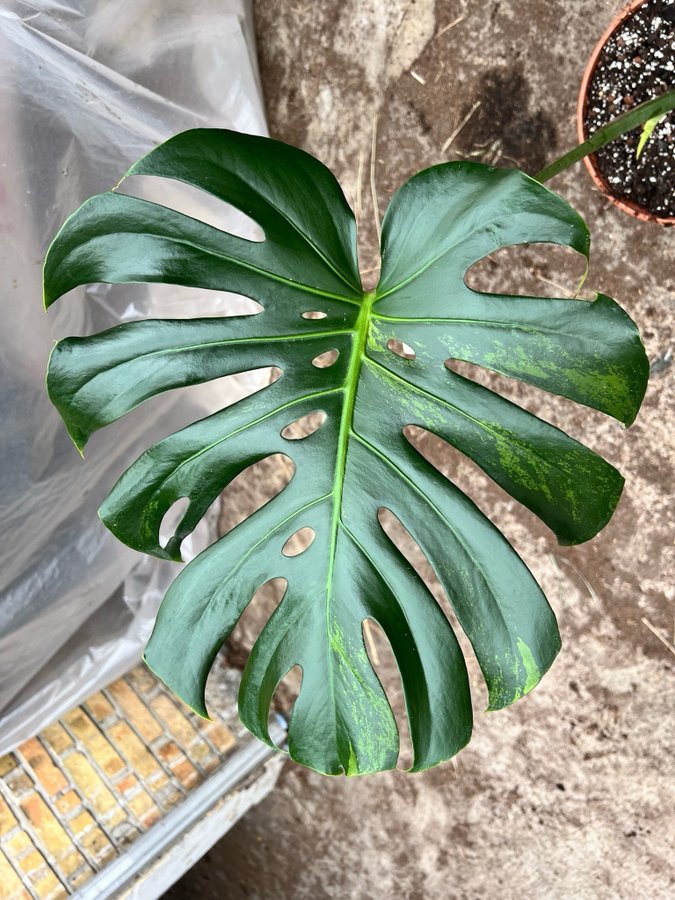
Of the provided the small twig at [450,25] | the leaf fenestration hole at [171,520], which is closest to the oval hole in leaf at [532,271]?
the small twig at [450,25]

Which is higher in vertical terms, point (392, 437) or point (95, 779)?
point (392, 437)

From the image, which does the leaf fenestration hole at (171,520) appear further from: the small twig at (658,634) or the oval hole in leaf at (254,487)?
the small twig at (658,634)

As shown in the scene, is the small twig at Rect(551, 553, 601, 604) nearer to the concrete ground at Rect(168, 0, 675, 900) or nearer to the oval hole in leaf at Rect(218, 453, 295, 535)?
the concrete ground at Rect(168, 0, 675, 900)

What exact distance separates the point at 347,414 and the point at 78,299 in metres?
0.68

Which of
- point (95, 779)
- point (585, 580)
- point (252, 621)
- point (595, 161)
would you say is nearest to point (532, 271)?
point (595, 161)

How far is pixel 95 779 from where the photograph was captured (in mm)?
1618

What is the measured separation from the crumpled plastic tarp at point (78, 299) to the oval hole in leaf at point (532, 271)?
48 cm

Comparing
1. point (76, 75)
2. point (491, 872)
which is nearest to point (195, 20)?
point (76, 75)

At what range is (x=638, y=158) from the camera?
3.74 feet

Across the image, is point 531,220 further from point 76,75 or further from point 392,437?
point 76,75

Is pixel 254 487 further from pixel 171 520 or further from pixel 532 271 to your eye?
pixel 532 271

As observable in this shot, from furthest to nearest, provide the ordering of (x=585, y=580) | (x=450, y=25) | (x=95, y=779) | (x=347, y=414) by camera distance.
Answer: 1. (x=95, y=779)
2. (x=585, y=580)
3. (x=450, y=25)
4. (x=347, y=414)

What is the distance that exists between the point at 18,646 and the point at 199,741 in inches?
20.4

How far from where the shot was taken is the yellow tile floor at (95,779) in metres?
1.50
